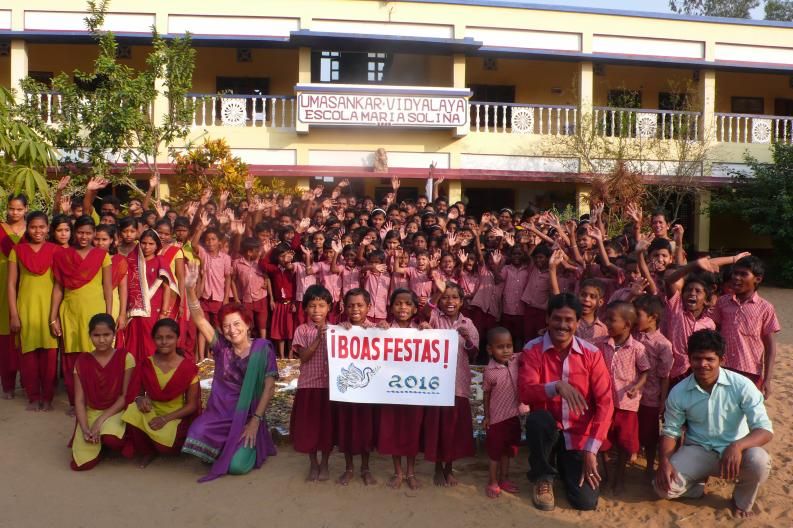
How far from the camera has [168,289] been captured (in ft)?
19.6

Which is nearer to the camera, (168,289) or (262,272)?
(168,289)

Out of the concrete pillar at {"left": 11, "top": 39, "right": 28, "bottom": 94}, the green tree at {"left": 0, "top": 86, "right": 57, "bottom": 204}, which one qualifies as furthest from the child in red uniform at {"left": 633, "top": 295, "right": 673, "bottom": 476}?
the concrete pillar at {"left": 11, "top": 39, "right": 28, "bottom": 94}

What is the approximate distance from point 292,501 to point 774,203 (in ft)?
41.9

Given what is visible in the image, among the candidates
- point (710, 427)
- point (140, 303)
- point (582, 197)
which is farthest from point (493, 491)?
point (582, 197)

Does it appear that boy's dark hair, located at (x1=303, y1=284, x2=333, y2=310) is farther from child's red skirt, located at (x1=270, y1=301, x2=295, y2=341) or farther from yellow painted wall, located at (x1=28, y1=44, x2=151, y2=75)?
yellow painted wall, located at (x1=28, y1=44, x2=151, y2=75)

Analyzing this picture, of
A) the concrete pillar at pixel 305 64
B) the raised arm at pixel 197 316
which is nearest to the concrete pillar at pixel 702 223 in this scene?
the concrete pillar at pixel 305 64

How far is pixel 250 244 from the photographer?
7.34 meters

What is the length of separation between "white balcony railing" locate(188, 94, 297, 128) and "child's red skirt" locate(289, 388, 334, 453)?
10.1 m

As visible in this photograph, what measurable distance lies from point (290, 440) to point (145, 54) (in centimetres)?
1249

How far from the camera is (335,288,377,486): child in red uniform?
4379 mm

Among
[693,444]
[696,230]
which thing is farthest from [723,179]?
[693,444]

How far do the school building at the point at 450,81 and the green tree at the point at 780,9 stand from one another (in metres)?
18.3

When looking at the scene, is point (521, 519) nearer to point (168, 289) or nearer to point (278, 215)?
point (168, 289)

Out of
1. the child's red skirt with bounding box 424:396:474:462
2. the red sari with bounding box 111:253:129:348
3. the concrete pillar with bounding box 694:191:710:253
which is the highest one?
the concrete pillar with bounding box 694:191:710:253
